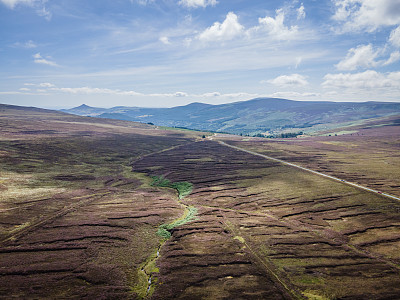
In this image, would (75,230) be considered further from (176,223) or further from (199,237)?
(199,237)

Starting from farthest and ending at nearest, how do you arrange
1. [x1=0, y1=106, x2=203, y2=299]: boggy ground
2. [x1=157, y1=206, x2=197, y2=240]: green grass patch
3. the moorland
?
[x1=157, y1=206, x2=197, y2=240]: green grass patch
the moorland
[x1=0, y1=106, x2=203, y2=299]: boggy ground

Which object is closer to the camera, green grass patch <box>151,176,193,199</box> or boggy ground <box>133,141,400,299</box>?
boggy ground <box>133,141,400,299</box>

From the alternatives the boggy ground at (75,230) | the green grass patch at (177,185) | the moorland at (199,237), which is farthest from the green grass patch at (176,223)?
the green grass patch at (177,185)

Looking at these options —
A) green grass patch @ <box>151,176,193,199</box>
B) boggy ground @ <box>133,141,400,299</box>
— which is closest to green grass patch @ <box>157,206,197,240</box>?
boggy ground @ <box>133,141,400,299</box>

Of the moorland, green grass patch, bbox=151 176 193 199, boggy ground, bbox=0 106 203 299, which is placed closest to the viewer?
boggy ground, bbox=0 106 203 299

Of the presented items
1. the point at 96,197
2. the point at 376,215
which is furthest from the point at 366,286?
the point at 96,197

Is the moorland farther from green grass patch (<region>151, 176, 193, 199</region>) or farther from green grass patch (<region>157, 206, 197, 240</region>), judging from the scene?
green grass patch (<region>151, 176, 193, 199</region>)

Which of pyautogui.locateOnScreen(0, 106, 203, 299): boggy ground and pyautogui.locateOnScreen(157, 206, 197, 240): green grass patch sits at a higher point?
pyautogui.locateOnScreen(0, 106, 203, 299): boggy ground

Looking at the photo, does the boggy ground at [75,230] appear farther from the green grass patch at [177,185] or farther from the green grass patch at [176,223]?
the green grass patch at [177,185]

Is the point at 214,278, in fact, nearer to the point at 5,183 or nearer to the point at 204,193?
the point at 204,193

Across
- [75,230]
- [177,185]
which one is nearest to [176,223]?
[75,230]
